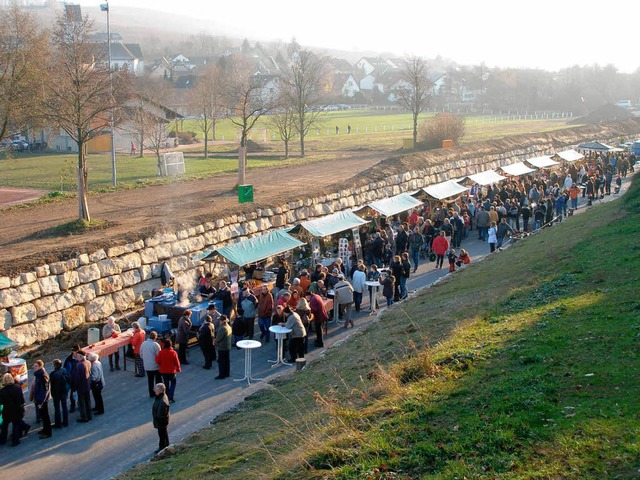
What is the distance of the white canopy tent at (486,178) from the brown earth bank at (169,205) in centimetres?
379

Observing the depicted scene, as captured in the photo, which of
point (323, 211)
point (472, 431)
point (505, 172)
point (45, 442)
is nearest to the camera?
point (472, 431)

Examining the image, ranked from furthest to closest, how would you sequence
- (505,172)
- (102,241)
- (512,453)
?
(505,172) < (102,241) < (512,453)

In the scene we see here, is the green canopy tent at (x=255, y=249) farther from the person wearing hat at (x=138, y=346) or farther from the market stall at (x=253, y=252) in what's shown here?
the person wearing hat at (x=138, y=346)

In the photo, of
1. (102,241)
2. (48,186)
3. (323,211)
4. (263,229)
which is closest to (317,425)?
(102,241)

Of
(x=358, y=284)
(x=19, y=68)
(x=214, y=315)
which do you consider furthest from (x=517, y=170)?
(x=214, y=315)

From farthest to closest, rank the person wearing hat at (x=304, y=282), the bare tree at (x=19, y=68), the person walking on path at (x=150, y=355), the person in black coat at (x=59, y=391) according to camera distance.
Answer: the bare tree at (x=19, y=68) → the person wearing hat at (x=304, y=282) → the person walking on path at (x=150, y=355) → the person in black coat at (x=59, y=391)

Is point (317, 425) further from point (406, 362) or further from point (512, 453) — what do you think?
point (512, 453)

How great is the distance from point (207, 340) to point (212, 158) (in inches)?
1154

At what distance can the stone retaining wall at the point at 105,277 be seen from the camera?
52.0 feet

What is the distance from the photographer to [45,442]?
1138 cm

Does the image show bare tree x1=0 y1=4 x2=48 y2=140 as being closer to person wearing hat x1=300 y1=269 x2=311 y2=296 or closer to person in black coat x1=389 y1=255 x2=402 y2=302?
person wearing hat x1=300 y1=269 x2=311 y2=296

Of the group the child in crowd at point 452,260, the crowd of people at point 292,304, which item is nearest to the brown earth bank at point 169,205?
the crowd of people at point 292,304

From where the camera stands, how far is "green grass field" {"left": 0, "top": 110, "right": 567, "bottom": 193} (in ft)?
105

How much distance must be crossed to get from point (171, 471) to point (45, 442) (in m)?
3.46
